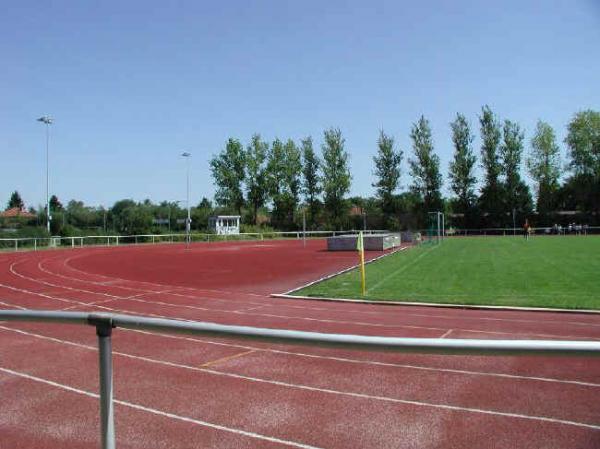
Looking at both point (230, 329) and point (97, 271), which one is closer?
point (230, 329)

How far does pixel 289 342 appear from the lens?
2.28 meters

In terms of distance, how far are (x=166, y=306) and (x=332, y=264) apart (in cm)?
1467

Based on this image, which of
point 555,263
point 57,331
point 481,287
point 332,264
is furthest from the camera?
point 332,264

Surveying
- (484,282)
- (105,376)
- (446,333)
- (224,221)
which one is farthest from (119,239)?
(105,376)

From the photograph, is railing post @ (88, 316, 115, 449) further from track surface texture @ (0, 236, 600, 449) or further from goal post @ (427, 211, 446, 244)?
goal post @ (427, 211, 446, 244)

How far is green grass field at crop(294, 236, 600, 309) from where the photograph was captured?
582 inches

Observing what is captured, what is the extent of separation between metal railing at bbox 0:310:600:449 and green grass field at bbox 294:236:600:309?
1246 cm

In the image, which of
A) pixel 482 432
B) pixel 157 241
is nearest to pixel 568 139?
pixel 157 241

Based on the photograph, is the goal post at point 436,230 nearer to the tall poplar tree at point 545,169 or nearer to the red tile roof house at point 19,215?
the tall poplar tree at point 545,169

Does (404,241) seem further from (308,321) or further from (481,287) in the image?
(308,321)

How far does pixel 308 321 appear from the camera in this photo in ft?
40.3

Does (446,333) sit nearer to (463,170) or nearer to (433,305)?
(433,305)

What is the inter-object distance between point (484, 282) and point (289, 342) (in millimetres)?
17666

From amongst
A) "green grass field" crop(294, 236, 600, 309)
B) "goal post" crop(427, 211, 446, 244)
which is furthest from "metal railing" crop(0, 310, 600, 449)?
"goal post" crop(427, 211, 446, 244)
